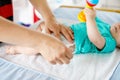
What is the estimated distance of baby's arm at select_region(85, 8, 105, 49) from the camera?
1031mm

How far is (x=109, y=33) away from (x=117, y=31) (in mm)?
43

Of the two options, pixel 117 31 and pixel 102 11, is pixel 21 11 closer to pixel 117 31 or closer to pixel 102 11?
pixel 102 11

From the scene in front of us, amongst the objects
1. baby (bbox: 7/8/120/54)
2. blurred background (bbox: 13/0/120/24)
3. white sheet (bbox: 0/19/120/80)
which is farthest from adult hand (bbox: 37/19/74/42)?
blurred background (bbox: 13/0/120/24)

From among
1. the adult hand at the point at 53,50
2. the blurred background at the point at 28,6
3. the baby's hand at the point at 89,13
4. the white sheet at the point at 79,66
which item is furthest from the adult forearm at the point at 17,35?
the blurred background at the point at 28,6

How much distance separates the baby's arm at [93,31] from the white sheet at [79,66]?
59 mm

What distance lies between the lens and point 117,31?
1148mm

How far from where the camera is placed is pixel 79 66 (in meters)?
0.94

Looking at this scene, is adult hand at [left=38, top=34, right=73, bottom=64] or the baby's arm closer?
adult hand at [left=38, top=34, right=73, bottom=64]

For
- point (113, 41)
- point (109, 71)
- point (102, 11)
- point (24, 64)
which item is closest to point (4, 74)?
point (24, 64)

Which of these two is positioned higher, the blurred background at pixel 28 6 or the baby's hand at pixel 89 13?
the baby's hand at pixel 89 13

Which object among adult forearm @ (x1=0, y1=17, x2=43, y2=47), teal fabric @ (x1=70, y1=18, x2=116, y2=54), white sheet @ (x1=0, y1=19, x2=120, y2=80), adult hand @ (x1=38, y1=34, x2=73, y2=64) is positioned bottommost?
white sheet @ (x1=0, y1=19, x2=120, y2=80)

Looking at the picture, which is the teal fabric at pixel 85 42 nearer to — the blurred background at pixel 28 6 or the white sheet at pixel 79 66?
the white sheet at pixel 79 66

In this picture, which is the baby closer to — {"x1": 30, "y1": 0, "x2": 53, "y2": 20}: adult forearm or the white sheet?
the white sheet

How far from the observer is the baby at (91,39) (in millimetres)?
1034
